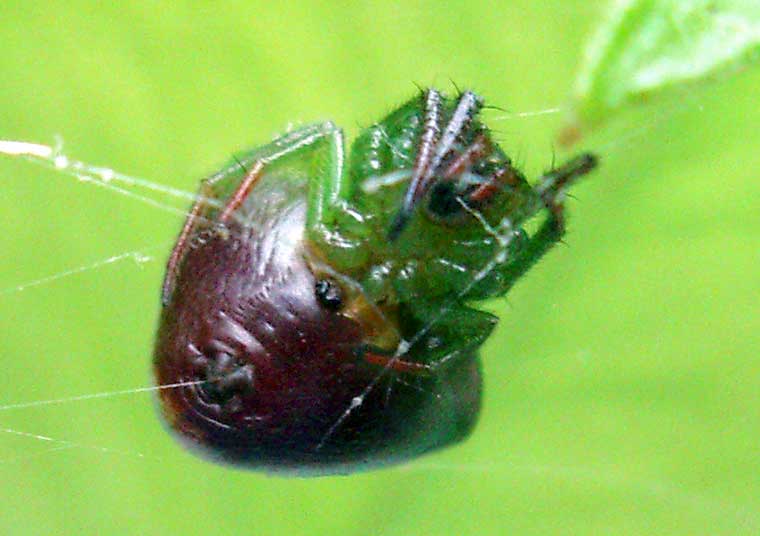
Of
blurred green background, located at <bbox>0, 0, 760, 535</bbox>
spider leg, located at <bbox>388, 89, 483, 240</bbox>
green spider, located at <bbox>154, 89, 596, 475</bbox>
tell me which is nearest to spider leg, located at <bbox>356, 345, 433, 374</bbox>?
green spider, located at <bbox>154, 89, 596, 475</bbox>

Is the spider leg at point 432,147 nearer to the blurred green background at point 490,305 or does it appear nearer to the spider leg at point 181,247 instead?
the spider leg at point 181,247

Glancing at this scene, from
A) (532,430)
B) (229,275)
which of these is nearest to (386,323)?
(229,275)

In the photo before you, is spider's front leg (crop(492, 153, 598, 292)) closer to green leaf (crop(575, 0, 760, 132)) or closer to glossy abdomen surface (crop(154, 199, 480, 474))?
glossy abdomen surface (crop(154, 199, 480, 474))

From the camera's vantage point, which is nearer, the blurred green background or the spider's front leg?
the spider's front leg

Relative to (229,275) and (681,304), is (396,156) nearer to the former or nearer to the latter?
(229,275)

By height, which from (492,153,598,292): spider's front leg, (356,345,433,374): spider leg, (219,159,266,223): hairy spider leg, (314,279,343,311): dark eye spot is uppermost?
(219,159,266,223): hairy spider leg

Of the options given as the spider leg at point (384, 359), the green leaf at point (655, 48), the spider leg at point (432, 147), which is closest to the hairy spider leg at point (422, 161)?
the spider leg at point (432, 147)

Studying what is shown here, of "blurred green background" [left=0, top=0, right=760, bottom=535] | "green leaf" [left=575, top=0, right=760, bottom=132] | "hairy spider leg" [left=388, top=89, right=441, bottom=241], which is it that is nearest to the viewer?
"green leaf" [left=575, top=0, right=760, bottom=132]
